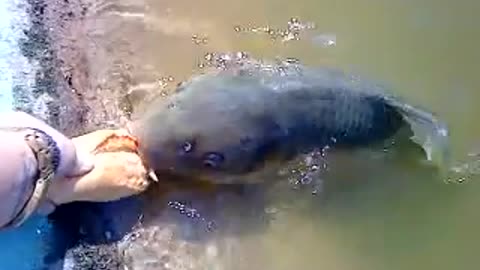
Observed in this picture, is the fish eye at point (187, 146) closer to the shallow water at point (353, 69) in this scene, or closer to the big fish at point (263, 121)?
the big fish at point (263, 121)

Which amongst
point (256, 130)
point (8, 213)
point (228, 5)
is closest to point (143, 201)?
point (256, 130)

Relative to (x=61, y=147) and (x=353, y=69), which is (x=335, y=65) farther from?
(x=61, y=147)

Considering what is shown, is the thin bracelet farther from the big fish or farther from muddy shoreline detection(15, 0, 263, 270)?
the big fish

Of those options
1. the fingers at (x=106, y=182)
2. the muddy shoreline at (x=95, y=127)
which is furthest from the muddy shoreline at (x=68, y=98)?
the fingers at (x=106, y=182)

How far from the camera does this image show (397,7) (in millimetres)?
3709

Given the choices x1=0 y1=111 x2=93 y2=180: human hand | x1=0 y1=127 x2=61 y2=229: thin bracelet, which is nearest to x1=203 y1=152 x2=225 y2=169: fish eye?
x1=0 y1=111 x2=93 y2=180: human hand

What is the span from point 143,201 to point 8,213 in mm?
755

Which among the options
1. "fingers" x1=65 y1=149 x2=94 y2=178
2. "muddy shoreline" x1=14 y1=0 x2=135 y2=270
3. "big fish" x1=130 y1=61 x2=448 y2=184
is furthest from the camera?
"big fish" x1=130 y1=61 x2=448 y2=184

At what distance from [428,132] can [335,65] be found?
0.50 meters

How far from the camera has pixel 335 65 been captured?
3.50 meters

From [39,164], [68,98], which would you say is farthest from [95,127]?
[39,164]

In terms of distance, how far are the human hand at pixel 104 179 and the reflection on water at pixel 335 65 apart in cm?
23

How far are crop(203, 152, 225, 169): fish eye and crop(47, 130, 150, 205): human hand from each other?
0.21 meters

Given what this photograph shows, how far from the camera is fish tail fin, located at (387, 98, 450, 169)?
10.4ft
